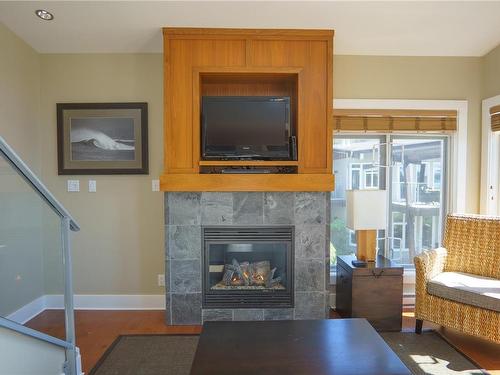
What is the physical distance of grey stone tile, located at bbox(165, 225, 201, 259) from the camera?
291 centimetres

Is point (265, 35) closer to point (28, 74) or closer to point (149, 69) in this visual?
point (149, 69)

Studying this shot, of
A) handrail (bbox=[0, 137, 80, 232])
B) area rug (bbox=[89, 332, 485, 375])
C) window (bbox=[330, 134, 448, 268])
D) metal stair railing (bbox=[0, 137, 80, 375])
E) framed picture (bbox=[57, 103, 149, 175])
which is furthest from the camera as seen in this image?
window (bbox=[330, 134, 448, 268])

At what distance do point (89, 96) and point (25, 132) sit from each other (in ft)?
2.09

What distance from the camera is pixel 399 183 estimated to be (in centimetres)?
354

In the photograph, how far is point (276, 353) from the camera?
1.76 meters

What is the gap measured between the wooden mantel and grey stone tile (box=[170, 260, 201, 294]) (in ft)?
2.07

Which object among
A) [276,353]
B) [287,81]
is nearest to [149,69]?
[287,81]

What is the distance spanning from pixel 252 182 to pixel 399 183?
5.40ft

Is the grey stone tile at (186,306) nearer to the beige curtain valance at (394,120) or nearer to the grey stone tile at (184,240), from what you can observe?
the grey stone tile at (184,240)

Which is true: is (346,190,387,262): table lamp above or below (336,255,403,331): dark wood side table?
above

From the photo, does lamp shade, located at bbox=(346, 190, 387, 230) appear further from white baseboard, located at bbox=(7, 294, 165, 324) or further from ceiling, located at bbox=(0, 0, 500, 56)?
white baseboard, located at bbox=(7, 294, 165, 324)

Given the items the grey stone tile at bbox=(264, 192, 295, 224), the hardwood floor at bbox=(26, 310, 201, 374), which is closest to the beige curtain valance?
the grey stone tile at bbox=(264, 192, 295, 224)

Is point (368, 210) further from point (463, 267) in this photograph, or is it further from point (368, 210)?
A: point (463, 267)

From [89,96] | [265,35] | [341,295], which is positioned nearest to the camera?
[265,35]
